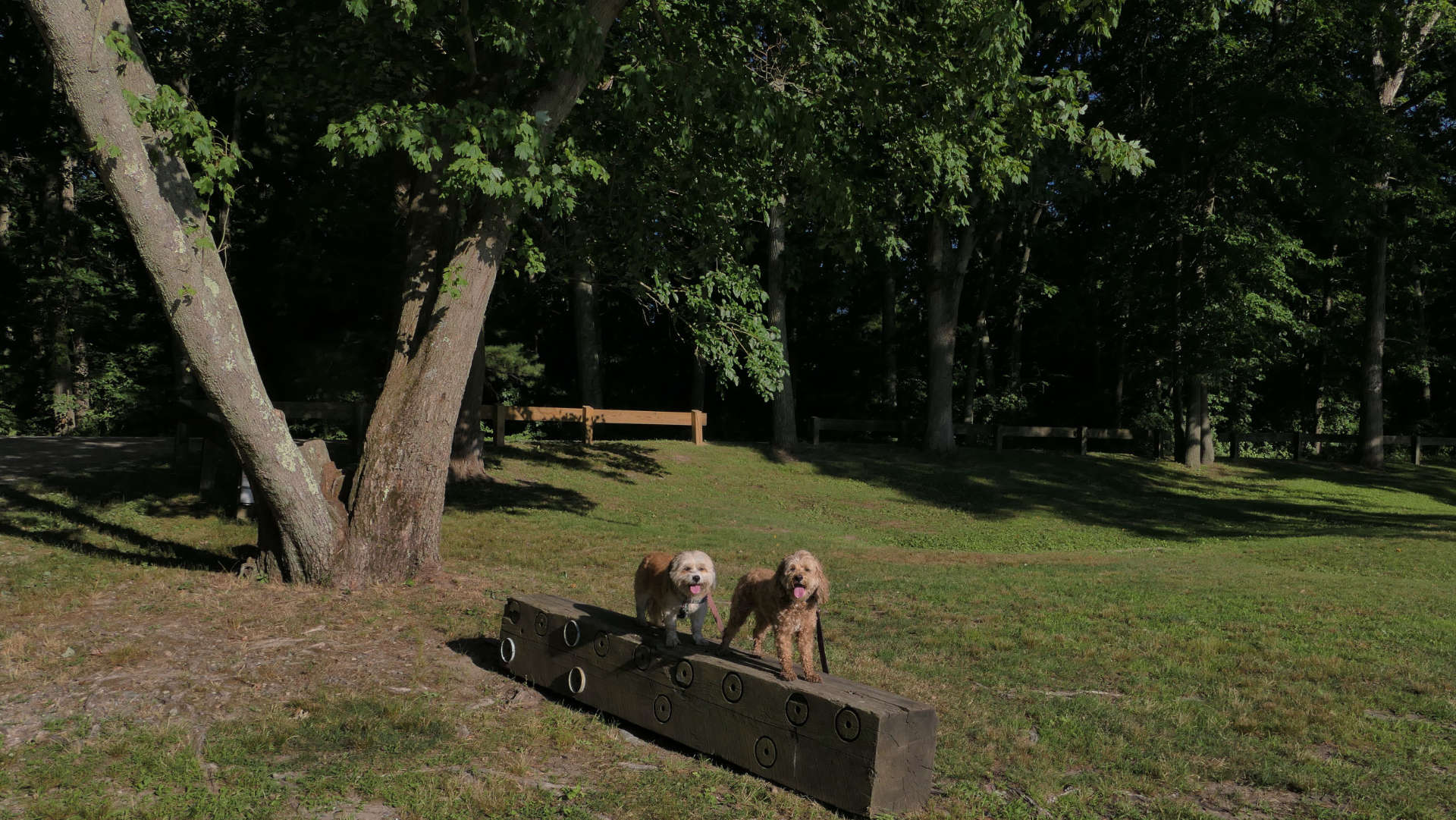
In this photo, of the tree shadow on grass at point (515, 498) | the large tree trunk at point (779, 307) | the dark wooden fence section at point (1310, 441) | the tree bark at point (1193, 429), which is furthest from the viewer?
the dark wooden fence section at point (1310, 441)

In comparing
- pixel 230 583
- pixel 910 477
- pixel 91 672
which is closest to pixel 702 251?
pixel 230 583

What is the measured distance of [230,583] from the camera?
9398 millimetres

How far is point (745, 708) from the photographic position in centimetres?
559

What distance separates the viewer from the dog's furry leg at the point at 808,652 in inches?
213

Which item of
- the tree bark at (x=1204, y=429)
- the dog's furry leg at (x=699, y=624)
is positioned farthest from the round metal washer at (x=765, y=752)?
the tree bark at (x=1204, y=429)

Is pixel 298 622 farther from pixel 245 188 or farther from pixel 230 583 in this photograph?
pixel 245 188

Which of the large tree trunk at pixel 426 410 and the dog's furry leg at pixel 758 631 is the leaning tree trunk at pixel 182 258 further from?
the dog's furry leg at pixel 758 631

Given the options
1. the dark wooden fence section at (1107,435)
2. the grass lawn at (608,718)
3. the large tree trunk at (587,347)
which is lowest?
the grass lawn at (608,718)

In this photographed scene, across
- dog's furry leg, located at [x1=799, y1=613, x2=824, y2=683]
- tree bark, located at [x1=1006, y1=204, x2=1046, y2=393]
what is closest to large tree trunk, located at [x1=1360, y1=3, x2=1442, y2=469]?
tree bark, located at [x1=1006, y1=204, x2=1046, y2=393]

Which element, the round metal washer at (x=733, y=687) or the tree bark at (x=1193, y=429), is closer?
the round metal washer at (x=733, y=687)

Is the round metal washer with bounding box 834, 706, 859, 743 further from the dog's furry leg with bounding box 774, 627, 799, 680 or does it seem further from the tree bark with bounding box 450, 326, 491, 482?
the tree bark with bounding box 450, 326, 491, 482

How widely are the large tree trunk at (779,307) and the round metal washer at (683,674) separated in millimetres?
18518

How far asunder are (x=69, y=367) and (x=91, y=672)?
23.0 meters

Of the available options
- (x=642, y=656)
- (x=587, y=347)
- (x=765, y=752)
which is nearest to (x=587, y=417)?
(x=587, y=347)
